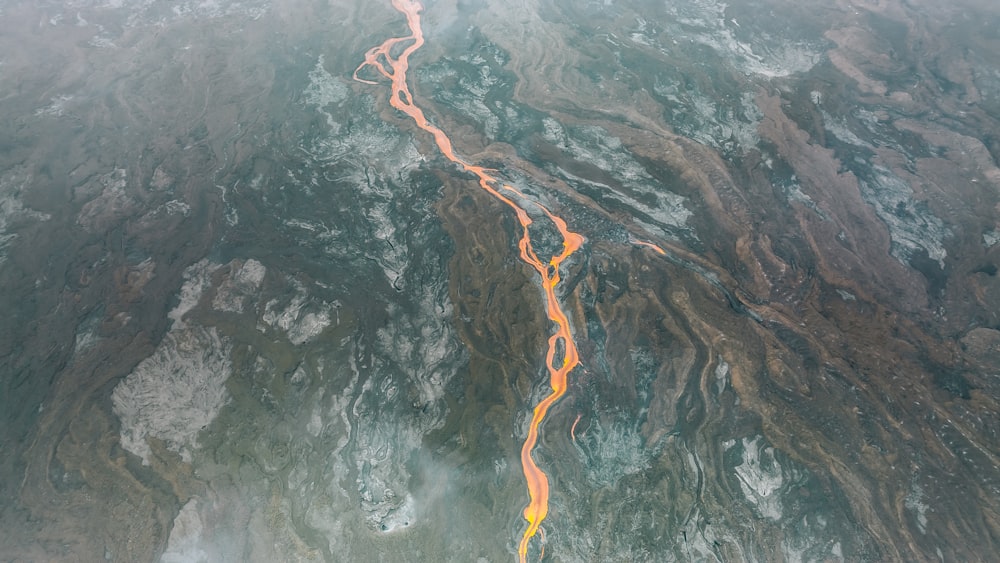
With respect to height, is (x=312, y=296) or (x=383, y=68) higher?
(x=383, y=68)

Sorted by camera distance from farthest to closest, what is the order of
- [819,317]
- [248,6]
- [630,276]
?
[248,6] → [630,276] → [819,317]

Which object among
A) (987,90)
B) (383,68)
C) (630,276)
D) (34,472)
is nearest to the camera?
(34,472)

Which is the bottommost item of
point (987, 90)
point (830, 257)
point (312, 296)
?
point (312, 296)

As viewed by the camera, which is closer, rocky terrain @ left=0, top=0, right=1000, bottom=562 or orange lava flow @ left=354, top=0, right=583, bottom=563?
rocky terrain @ left=0, top=0, right=1000, bottom=562

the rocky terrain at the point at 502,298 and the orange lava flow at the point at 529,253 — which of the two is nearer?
the rocky terrain at the point at 502,298

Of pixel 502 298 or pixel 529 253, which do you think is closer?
pixel 502 298

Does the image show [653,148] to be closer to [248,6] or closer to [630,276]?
[630,276]

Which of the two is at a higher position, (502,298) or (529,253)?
(529,253)

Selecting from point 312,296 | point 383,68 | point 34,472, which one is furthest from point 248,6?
point 34,472
